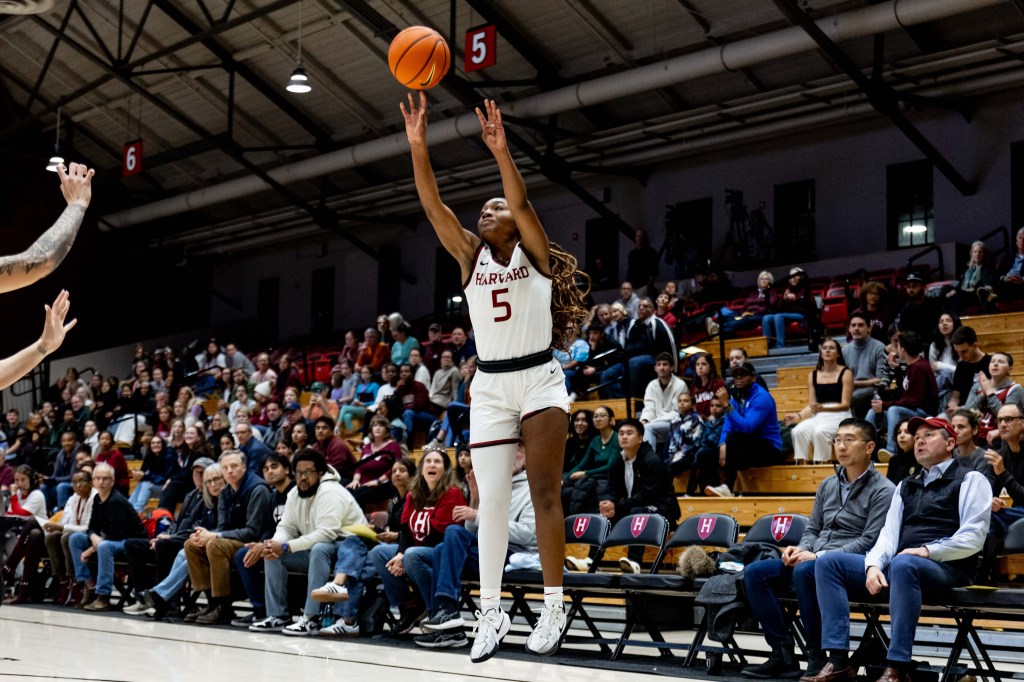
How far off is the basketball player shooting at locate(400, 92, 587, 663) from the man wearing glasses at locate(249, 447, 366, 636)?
4.32m

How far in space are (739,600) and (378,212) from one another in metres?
18.2

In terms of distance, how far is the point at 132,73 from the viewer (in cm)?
1898

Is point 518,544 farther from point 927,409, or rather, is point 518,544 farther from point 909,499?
point 927,409

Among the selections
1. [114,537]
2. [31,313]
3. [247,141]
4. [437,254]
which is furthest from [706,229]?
[31,313]

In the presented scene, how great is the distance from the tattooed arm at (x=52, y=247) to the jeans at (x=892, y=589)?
4.22 meters

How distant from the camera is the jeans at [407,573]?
312 inches

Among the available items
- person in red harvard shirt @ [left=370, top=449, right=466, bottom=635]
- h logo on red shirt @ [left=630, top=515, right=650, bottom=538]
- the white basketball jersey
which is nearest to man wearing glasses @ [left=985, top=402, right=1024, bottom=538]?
h logo on red shirt @ [left=630, top=515, right=650, bottom=538]

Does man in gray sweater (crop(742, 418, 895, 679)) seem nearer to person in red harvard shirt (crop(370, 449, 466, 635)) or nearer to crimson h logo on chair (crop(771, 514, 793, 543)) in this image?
crimson h logo on chair (crop(771, 514, 793, 543))

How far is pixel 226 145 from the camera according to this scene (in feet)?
65.8

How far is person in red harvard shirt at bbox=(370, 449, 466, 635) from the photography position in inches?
314

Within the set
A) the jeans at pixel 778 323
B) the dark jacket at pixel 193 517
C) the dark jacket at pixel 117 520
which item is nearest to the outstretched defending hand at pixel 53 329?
the dark jacket at pixel 193 517

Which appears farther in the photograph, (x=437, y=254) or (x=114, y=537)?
(x=437, y=254)

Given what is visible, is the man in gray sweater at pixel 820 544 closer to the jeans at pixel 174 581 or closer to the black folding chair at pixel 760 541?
the black folding chair at pixel 760 541

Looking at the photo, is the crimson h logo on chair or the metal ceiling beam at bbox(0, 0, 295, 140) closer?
the crimson h logo on chair
